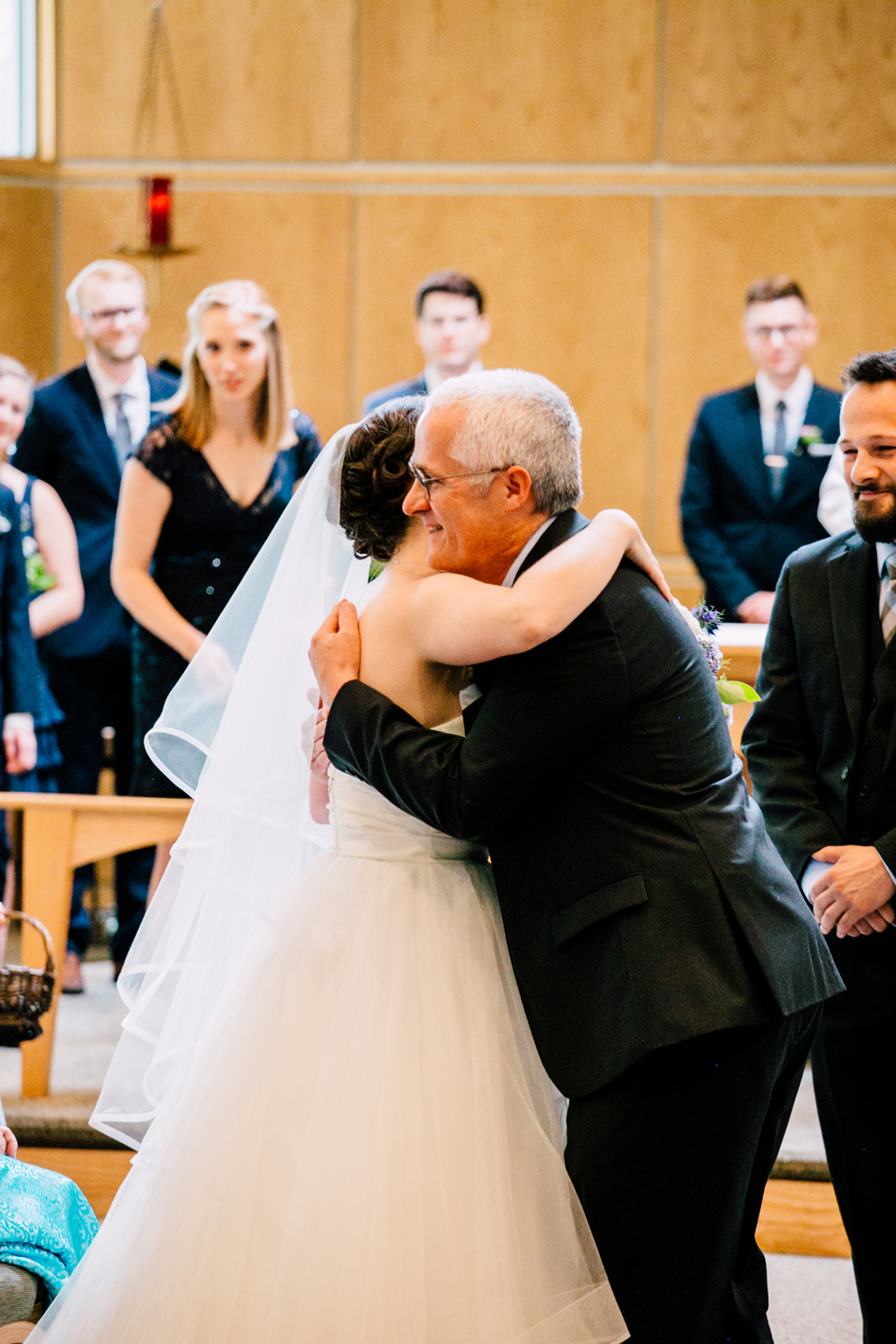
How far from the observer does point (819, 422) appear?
507cm

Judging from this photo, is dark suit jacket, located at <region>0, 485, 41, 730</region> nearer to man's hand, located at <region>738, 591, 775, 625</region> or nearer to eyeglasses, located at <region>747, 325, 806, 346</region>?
man's hand, located at <region>738, 591, 775, 625</region>

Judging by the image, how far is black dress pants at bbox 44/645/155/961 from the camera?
14.8 ft

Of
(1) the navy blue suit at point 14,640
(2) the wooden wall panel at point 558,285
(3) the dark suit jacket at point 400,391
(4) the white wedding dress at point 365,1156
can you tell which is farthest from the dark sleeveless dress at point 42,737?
(2) the wooden wall panel at point 558,285

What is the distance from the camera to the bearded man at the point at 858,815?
2281 millimetres

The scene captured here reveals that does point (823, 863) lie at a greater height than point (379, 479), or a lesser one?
lesser

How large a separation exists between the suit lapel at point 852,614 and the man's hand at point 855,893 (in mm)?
211

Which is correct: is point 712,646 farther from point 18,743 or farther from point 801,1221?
point 18,743

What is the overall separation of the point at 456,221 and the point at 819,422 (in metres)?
2.22

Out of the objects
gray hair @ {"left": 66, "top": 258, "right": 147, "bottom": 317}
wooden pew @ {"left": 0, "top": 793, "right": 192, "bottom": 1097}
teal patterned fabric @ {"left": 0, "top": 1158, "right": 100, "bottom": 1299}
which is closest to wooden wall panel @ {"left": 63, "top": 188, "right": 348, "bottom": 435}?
gray hair @ {"left": 66, "top": 258, "right": 147, "bottom": 317}

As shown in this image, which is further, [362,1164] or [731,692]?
[731,692]

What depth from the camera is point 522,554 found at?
1900mm

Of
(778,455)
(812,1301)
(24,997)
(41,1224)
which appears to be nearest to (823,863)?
(812,1301)

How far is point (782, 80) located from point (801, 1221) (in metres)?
4.88

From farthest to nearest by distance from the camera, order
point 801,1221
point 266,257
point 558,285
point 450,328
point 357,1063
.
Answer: point 266,257, point 558,285, point 450,328, point 801,1221, point 357,1063
